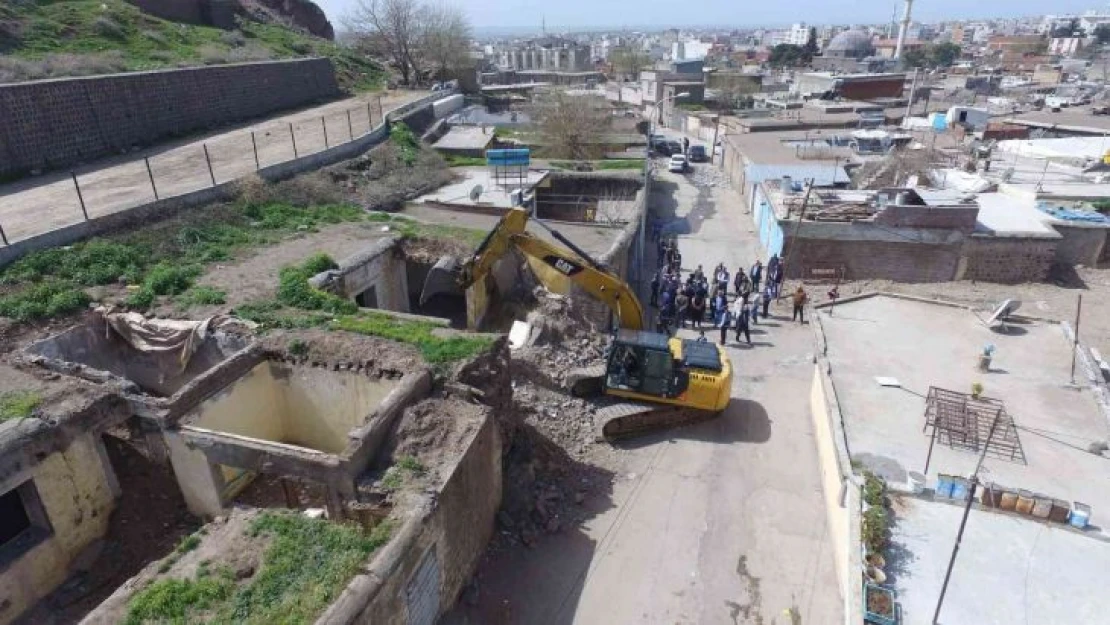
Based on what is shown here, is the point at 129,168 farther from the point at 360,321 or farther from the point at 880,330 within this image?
the point at 880,330

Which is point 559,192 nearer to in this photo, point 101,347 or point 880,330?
point 880,330

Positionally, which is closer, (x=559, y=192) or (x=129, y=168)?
(x=129, y=168)

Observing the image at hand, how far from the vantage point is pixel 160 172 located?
20.0 m

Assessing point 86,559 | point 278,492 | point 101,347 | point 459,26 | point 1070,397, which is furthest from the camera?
point 459,26

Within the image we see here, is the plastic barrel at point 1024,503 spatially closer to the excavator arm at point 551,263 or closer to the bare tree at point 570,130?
the excavator arm at point 551,263

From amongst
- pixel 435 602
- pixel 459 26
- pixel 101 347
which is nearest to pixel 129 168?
pixel 101 347

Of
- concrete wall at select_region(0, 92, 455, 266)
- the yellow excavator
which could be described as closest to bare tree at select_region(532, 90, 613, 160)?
concrete wall at select_region(0, 92, 455, 266)

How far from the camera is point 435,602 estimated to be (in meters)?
8.32

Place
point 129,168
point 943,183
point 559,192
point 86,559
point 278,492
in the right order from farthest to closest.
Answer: point 559,192 < point 943,183 < point 129,168 < point 278,492 < point 86,559

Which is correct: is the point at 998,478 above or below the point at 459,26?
below

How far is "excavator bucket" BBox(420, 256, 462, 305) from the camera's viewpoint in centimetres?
1502

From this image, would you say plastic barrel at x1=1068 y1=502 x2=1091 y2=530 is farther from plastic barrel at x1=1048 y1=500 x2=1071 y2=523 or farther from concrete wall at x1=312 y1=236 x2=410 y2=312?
concrete wall at x1=312 y1=236 x2=410 y2=312

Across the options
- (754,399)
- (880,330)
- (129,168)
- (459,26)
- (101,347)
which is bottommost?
(754,399)

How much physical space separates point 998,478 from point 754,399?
16.6 feet
